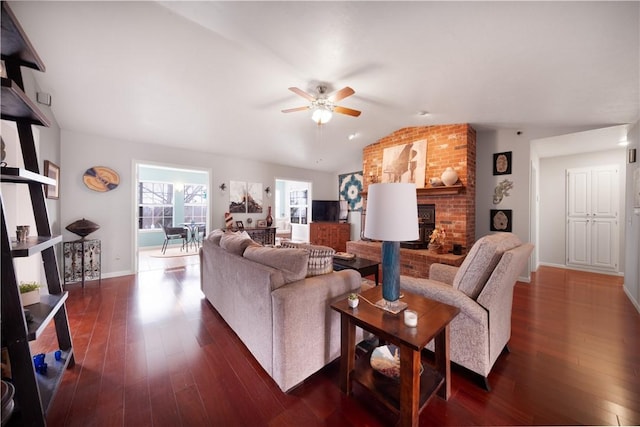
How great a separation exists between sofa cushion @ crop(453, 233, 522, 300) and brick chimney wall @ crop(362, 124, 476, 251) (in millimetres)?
2426

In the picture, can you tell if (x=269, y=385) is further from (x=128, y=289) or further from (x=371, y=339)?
(x=128, y=289)

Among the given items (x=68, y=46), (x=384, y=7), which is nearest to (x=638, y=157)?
(x=384, y=7)

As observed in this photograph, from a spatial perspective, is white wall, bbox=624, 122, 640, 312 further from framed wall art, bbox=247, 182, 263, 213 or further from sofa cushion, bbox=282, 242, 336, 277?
framed wall art, bbox=247, 182, 263, 213

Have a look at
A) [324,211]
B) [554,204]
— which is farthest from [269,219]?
Answer: [554,204]

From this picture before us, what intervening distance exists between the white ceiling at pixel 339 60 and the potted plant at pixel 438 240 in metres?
1.81

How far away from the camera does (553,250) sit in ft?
15.8

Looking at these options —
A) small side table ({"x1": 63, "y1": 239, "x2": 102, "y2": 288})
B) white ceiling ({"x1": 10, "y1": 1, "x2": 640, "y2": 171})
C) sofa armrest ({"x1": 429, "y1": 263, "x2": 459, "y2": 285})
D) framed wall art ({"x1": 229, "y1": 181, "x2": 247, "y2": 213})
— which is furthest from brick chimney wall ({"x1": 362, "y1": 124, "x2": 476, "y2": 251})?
small side table ({"x1": 63, "y1": 239, "x2": 102, "y2": 288})

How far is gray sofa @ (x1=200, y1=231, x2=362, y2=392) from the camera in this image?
1.47 m

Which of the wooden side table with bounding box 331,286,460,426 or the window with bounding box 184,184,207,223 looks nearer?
the wooden side table with bounding box 331,286,460,426

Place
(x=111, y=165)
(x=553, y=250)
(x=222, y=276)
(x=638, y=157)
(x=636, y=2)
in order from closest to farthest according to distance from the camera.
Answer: (x=636, y=2) < (x=222, y=276) < (x=638, y=157) < (x=111, y=165) < (x=553, y=250)

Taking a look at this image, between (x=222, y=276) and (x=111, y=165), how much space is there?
335 centimetres

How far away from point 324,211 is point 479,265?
5.10m

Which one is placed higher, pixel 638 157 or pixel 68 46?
pixel 68 46

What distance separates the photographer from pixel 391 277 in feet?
4.73
